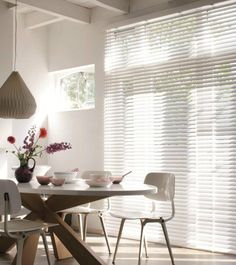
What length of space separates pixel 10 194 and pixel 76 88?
3.47m

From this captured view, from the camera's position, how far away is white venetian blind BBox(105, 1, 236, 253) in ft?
14.8

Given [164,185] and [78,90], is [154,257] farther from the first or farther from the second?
[78,90]

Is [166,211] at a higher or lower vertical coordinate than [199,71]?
lower

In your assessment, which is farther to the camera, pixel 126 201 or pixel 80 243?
pixel 126 201

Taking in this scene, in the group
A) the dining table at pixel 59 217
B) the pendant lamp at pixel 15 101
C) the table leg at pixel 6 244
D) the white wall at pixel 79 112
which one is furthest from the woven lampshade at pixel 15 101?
the white wall at pixel 79 112

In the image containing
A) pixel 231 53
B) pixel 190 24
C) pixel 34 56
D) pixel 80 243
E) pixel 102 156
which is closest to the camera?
pixel 80 243

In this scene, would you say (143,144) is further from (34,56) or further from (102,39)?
(34,56)

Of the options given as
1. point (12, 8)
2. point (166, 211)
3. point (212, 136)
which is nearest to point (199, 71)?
point (212, 136)

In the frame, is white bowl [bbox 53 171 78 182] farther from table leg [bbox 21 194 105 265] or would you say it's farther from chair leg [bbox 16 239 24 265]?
chair leg [bbox 16 239 24 265]

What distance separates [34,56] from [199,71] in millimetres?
2690

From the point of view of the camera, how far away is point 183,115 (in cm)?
485

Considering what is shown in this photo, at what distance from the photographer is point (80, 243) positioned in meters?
3.66

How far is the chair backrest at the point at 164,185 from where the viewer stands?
13.3ft

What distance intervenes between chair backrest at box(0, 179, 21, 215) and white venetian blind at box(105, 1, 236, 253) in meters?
2.24
